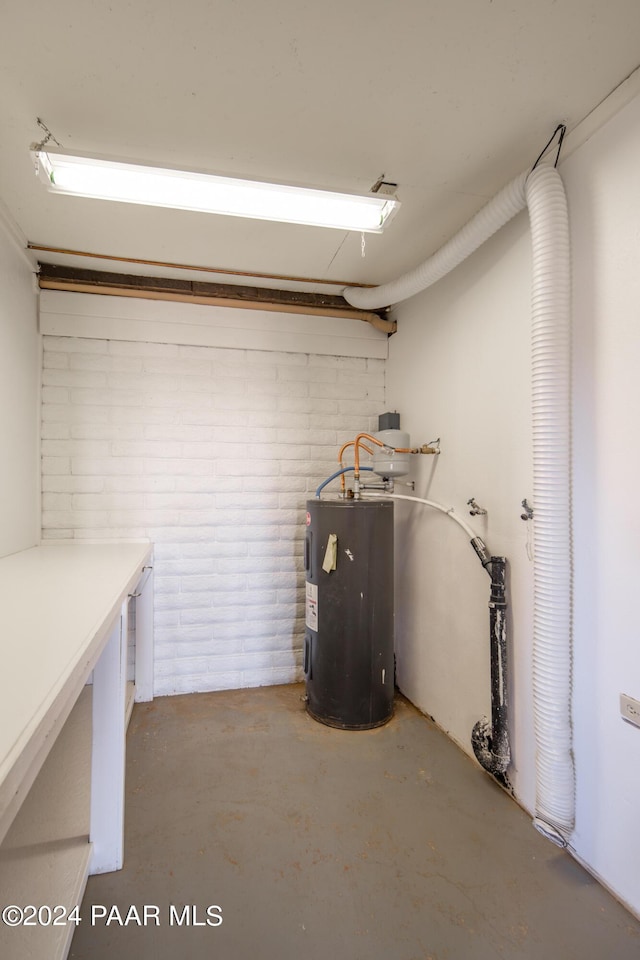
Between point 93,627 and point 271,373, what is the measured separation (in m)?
2.20

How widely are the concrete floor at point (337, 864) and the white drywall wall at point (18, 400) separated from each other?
1241 millimetres

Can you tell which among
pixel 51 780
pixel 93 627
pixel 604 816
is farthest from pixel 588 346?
pixel 51 780

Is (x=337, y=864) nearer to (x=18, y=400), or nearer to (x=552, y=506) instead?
(x=552, y=506)

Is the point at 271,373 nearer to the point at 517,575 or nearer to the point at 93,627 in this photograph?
the point at 517,575

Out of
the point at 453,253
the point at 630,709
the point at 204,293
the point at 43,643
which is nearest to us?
the point at 43,643

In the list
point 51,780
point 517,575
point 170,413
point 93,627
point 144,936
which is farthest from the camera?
point 170,413

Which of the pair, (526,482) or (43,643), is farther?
(526,482)

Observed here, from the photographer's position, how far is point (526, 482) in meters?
1.82

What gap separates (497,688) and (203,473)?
1.98 m

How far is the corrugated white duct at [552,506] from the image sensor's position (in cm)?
153

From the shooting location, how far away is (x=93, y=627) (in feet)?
3.44

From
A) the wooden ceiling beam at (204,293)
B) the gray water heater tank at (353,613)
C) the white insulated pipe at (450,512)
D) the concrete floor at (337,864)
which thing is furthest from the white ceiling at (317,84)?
the concrete floor at (337,864)

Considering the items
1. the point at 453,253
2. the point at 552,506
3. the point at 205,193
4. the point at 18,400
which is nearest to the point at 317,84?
the point at 205,193

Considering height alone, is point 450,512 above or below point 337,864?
above
